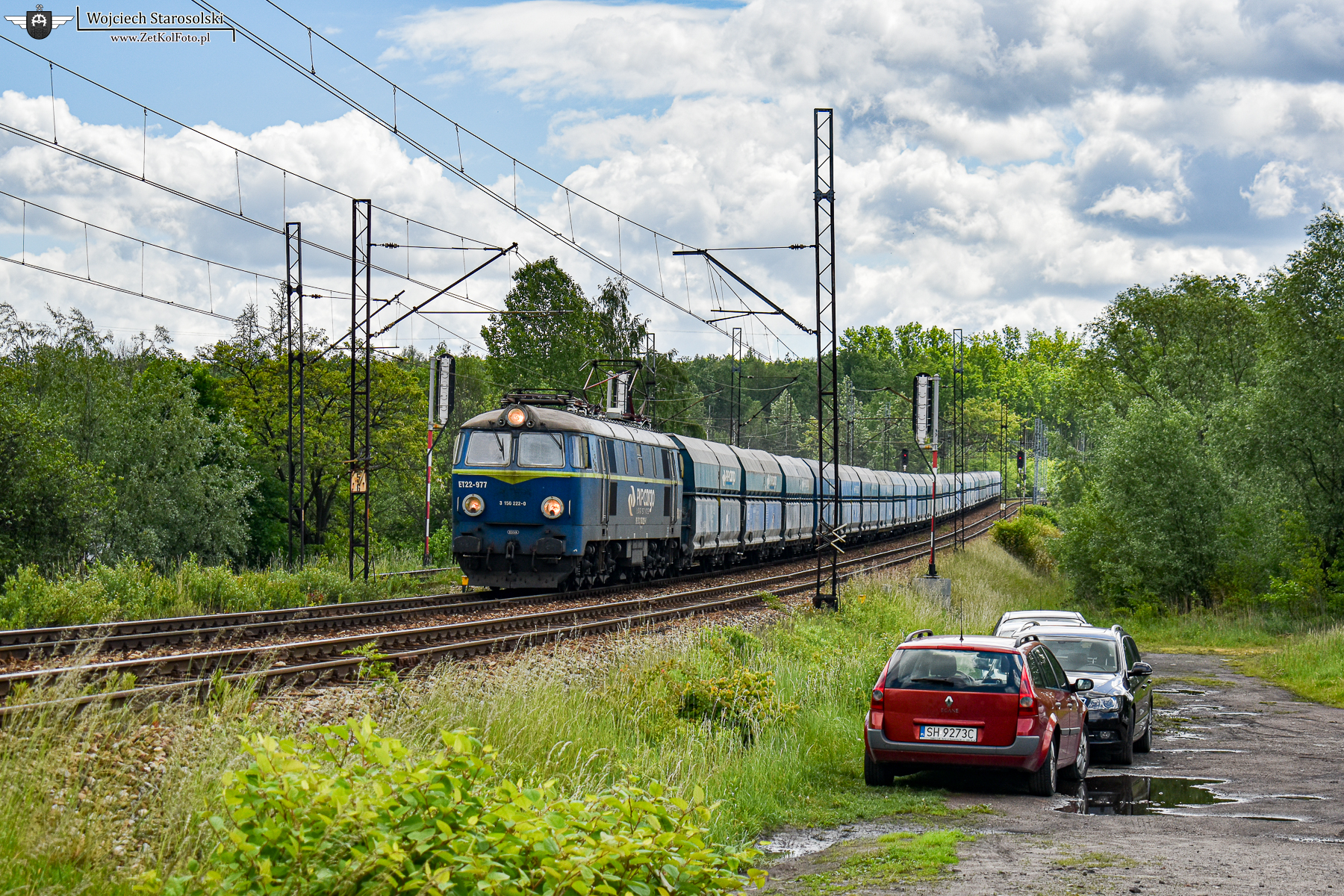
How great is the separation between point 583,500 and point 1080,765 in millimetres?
14339

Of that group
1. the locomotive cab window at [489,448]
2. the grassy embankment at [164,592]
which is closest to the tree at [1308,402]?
the locomotive cab window at [489,448]

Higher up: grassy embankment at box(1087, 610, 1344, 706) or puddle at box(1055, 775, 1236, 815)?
puddle at box(1055, 775, 1236, 815)

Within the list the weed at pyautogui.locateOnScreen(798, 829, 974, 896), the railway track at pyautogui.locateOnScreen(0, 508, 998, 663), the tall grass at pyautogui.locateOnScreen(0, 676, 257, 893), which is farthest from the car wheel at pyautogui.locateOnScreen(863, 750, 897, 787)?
the railway track at pyautogui.locateOnScreen(0, 508, 998, 663)

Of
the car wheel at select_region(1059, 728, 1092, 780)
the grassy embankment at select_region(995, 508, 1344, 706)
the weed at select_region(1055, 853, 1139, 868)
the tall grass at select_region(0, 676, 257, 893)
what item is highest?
the tall grass at select_region(0, 676, 257, 893)

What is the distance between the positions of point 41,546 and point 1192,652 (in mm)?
31052

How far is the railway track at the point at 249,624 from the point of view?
15.1m

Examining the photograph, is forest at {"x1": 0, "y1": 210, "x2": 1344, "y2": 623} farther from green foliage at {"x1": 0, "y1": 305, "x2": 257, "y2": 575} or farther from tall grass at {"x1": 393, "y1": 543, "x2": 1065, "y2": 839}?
tall grass at {"x1": 393, "y1": 543, "x2": 1065, "y2": 839}

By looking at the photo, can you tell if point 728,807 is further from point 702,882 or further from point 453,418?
point 453,418

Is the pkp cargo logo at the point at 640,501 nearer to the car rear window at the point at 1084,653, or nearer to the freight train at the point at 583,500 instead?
the freight train at the point at 583,500

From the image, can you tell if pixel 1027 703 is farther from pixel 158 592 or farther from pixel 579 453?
pixel 158 592

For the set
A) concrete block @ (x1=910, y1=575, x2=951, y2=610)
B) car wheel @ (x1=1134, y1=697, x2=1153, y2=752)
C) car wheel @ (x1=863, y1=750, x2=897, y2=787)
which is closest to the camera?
car wheel @ (x1=863, y1=750, x2=897, y2=787)

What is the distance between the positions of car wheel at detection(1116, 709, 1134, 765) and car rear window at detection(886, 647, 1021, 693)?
342cm

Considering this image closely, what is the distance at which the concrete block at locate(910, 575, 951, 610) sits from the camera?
30516 millimetres

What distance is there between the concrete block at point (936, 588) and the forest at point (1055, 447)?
12475 millimetres
